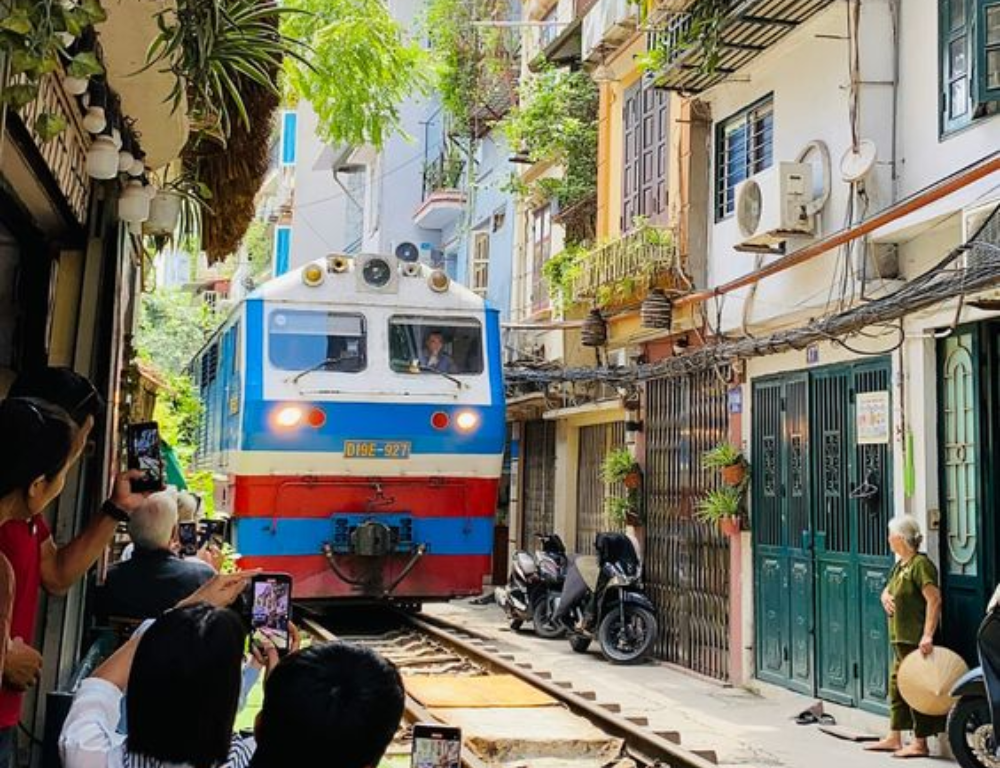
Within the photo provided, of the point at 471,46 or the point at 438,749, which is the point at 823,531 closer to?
the point at 438,749

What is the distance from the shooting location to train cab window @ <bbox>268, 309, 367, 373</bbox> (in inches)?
444

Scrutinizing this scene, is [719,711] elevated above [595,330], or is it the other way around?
[595,330]

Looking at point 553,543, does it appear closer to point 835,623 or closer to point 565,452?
point 565,452

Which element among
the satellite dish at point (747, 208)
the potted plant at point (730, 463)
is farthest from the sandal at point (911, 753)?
the satellite dish at point (747, 208)

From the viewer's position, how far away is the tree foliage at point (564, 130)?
611 inches

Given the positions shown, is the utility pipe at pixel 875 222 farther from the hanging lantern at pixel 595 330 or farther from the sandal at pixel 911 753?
the sandal at pixel 911 753

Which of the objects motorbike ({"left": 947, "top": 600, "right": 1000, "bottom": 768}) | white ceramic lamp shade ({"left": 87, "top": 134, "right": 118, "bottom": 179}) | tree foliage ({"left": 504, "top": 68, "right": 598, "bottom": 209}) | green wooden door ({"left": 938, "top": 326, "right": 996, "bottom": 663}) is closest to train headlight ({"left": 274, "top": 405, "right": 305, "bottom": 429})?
green wooden door ({"left": 938, "top": 326, "right": 996, "bottom": 663})

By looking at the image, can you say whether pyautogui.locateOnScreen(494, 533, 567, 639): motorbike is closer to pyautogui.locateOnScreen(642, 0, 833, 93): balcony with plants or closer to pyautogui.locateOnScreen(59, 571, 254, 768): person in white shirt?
pyautogui.locateOnScreen(642, 0, 833, 93): balcony with plants

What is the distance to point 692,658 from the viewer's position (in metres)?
11.3

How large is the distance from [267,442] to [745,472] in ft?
14.0

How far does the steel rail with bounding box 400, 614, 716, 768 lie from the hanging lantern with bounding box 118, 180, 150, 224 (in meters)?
4.01

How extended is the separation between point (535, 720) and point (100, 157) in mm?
4645

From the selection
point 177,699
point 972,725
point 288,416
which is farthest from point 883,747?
point 177,699

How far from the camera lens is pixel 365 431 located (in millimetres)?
11242
